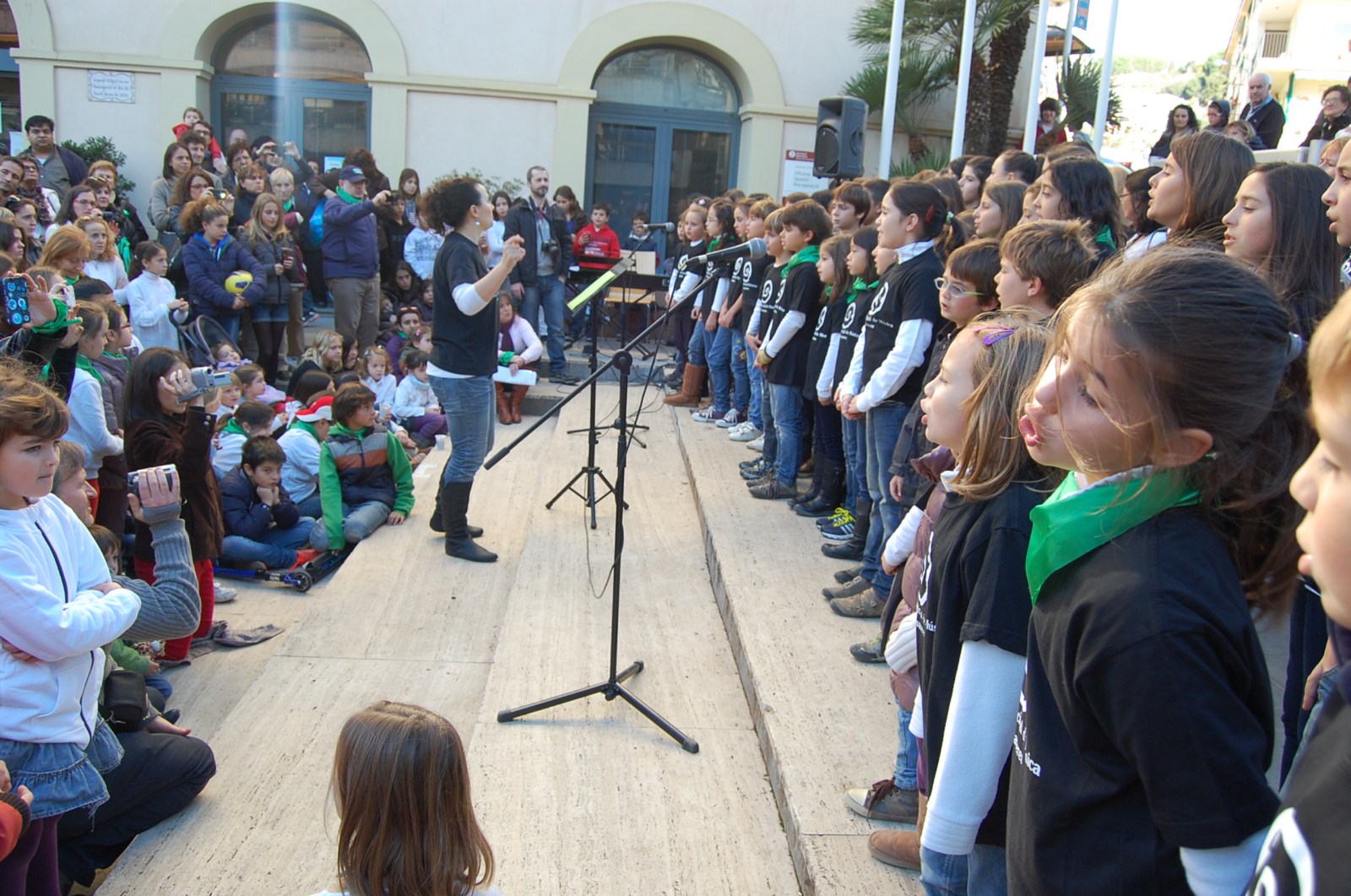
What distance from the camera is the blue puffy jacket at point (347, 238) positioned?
8.95 metres

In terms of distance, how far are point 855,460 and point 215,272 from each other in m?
5.52

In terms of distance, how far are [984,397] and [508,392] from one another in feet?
21.6

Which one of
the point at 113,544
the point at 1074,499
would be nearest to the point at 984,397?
the point at 1074,499

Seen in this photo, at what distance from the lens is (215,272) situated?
310 inches

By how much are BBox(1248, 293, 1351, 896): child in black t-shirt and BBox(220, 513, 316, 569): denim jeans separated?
16.3ft

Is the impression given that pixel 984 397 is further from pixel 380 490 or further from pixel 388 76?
pixel 388 76

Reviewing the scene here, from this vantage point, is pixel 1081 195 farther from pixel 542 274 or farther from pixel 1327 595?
pixel 542 274

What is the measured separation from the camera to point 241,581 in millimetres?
5219

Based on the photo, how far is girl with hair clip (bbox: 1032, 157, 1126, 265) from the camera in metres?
3.75

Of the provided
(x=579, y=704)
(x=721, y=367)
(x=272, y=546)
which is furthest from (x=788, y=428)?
(x=272, y=546)

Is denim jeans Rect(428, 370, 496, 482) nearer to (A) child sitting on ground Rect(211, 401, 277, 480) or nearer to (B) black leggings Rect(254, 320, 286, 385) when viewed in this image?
(A) child sitting on ground Rect(211, 401, 277, 480)

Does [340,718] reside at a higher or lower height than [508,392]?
lower

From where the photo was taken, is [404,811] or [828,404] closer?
[404,811]

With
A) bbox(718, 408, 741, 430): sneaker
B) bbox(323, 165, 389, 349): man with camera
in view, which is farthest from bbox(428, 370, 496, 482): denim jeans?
bbox(323, 165, 389, 349): man with camera
